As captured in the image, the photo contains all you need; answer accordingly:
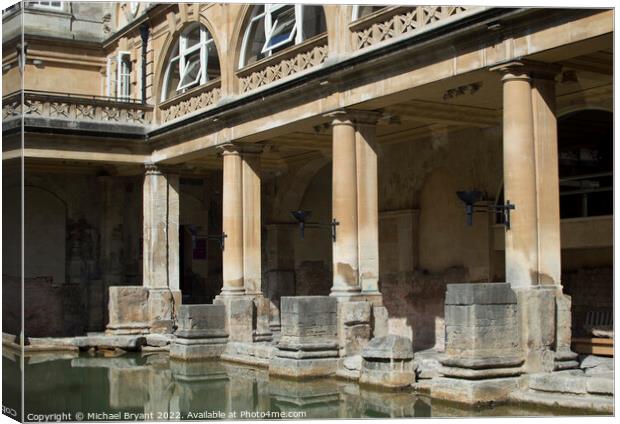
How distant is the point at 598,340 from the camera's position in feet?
48.5

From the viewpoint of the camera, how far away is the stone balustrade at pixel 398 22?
1427cm

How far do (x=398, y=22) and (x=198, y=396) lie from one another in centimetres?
640

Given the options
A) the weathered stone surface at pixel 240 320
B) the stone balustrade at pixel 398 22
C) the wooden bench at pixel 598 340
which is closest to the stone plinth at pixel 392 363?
the wooden bench at pixel 598 340

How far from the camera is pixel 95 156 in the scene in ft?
78.5

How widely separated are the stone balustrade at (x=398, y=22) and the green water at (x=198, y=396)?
17.5 feet

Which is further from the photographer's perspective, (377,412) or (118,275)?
(118,275)

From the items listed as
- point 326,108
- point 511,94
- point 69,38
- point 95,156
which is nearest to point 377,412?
point 511,94

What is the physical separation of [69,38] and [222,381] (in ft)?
47.4

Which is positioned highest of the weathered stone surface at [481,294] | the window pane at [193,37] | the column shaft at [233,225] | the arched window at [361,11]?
the window pane at [193,37]

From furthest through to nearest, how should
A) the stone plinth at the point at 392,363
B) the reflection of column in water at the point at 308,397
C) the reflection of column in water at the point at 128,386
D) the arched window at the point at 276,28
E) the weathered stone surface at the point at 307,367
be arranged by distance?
the arched window at the point at 276,28 → the weathered stone surface at the point at 307,367 → the stone plinth at the point at 392,363 → the reflection of column in water at the point at 128,386 → the reflection of column in water at the point at 308,397

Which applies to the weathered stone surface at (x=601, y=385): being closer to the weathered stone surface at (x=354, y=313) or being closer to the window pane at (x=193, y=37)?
the weathered stone surface at (x=354, y=313)

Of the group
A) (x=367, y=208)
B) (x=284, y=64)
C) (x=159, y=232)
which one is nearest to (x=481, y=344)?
(x=367, y=208)

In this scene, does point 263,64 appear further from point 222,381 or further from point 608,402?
point 608,402

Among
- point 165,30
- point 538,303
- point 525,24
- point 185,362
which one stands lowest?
point 185,362
